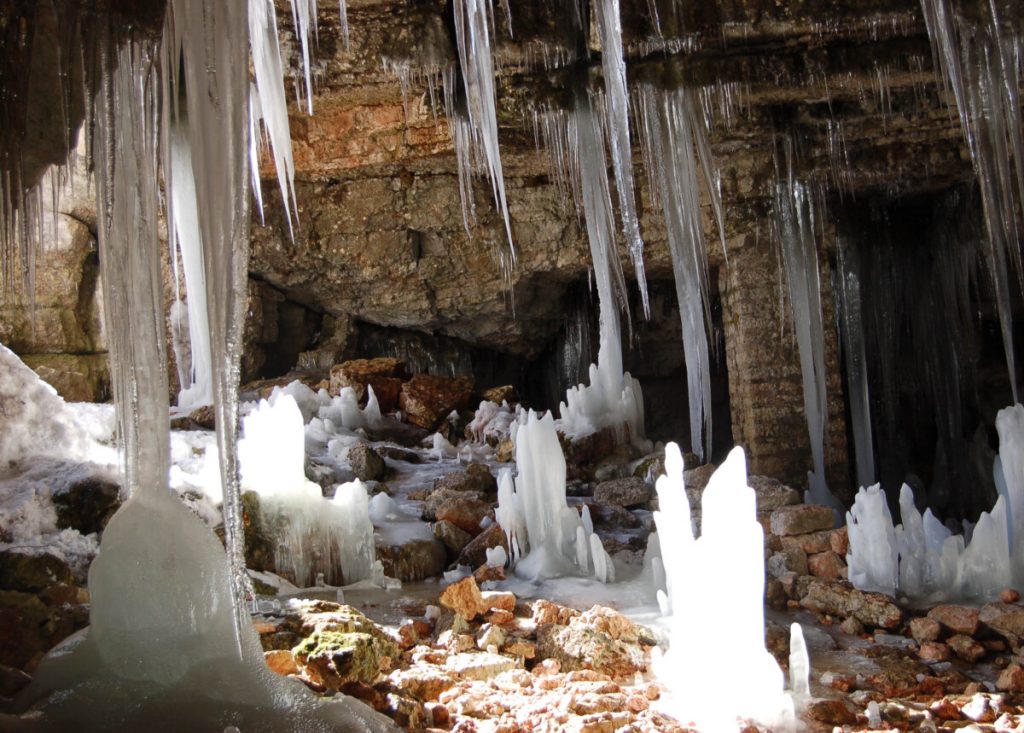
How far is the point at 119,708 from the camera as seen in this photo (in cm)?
278

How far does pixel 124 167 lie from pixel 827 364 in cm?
763

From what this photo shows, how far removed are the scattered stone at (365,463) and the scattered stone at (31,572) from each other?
14.9ft

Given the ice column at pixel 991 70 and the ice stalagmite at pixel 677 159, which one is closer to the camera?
the ice column at pixel 991 70

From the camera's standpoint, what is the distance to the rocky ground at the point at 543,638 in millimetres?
3941

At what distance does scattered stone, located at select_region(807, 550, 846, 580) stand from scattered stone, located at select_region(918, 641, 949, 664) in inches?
58.3

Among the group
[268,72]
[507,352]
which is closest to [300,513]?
[268,72]

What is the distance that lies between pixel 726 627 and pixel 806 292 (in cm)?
586

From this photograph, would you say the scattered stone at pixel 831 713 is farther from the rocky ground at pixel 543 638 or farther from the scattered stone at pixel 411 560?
the scattered stone at pixel 411 560

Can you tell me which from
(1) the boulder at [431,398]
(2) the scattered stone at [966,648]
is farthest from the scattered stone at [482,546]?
(1) the boulder at [431,398]

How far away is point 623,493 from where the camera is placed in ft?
29.2

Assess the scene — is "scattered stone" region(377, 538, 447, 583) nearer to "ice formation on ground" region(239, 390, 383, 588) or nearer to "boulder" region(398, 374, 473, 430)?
"ice formation on ground" region(239, 390, 383, 588)

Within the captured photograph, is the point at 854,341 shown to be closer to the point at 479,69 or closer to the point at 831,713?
the point at 479,69

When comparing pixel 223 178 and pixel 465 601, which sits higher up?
pixel 223 178

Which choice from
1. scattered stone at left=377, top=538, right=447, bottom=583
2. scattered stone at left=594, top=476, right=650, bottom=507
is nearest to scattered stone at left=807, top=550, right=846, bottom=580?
scattered stone at left=594, top=476, right=650, bottom=507
